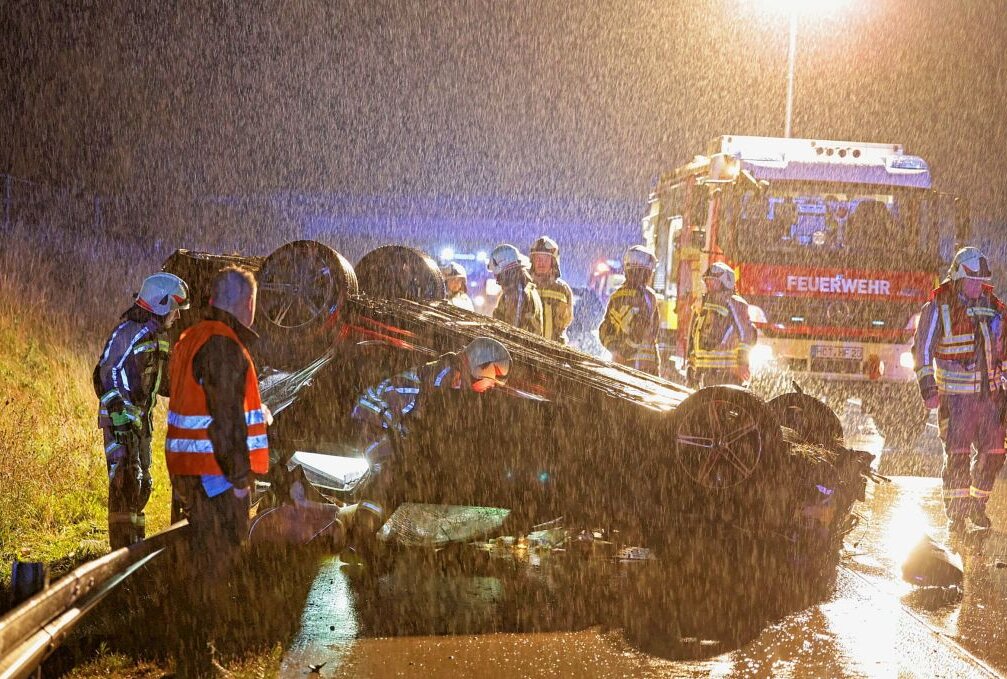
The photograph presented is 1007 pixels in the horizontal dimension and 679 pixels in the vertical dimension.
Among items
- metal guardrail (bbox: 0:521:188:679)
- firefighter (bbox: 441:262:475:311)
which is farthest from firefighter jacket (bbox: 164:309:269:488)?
firefighter (bbox: 441:262:475:311)

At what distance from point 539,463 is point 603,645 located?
112 cm

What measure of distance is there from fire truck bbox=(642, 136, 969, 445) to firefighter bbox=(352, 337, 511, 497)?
19.6ft

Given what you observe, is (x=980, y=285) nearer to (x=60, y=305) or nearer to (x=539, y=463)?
(x=539, y=463)

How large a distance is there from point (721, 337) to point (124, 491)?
492 cm

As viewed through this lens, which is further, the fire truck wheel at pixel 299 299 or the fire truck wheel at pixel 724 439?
the fire truck wheel at pixel 299 299

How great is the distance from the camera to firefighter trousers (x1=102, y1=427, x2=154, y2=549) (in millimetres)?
5480

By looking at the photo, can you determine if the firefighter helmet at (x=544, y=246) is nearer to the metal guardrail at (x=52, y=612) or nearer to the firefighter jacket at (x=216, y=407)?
the firefighter jacket at (x=216, y=407)

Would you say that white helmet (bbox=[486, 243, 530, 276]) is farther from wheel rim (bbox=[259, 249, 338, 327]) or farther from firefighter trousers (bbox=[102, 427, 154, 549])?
firefighter trousers (bbox=[102, 427, 154, 549])

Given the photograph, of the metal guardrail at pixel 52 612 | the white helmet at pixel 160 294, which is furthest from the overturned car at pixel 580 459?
the metal guardrail at pixel 52 612

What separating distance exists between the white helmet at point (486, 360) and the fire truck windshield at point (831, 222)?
20.2 ft

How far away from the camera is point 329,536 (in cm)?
538

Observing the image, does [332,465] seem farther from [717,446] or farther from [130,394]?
[717,446]

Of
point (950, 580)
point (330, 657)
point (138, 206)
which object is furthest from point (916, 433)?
point (138, 206)

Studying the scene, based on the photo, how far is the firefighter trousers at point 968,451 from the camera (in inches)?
267
